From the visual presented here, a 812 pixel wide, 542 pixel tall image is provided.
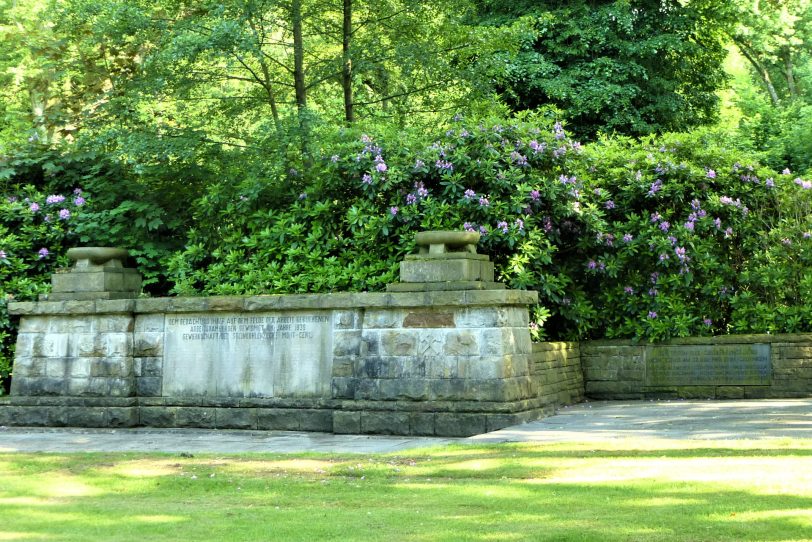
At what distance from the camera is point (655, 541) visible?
5.74 metres

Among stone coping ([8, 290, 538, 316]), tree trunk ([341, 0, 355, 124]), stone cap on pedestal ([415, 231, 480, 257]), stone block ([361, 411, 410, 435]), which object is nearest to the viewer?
stone coping ([8, 290, 538, 316])

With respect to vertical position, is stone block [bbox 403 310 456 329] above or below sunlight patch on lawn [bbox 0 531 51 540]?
above

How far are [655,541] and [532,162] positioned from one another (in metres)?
8.50

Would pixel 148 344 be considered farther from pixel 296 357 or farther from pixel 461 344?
pixel 461 344

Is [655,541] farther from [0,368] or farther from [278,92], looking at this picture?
[278,92]

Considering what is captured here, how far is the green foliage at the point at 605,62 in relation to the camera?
2075 centimetres

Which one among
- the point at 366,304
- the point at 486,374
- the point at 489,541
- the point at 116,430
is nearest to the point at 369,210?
the point at 366,304

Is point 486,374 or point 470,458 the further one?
point 486,374

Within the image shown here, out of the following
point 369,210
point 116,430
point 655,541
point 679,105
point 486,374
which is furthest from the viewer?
point 679,105

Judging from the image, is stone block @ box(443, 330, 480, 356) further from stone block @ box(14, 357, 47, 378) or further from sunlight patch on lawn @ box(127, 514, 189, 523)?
stone block @ box(14, 357, 47, 378)

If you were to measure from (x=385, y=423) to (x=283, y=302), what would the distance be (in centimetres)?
191

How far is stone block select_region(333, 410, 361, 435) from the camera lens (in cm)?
1152

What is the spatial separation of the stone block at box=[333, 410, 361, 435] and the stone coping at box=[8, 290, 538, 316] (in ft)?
3.88

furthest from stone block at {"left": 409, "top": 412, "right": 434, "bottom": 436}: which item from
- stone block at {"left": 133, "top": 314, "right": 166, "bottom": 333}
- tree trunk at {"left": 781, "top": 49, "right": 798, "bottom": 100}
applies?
tree trunk at {"left": 781, "top": 49, "right": 798, "bottom": 100}
